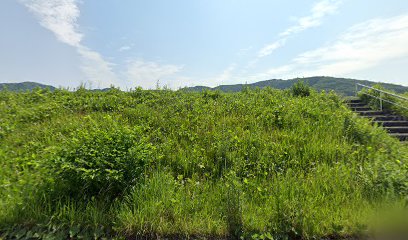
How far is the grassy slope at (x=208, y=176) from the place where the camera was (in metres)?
3.79

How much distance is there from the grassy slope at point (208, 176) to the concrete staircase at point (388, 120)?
7.37 feet

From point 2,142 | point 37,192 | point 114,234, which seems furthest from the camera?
point 2,142

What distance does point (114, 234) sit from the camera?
367cm

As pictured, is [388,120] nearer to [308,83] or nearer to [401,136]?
[401,136]

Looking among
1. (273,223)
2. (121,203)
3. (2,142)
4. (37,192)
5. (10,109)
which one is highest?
(10,109)

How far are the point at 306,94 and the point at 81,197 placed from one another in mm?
12361

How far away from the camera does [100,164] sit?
4.05 metres

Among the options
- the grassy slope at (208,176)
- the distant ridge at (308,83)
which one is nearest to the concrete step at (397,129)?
the grassy slope at (208,176)

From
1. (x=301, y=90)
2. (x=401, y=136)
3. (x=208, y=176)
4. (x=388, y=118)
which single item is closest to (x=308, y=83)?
(x=301, y=90)

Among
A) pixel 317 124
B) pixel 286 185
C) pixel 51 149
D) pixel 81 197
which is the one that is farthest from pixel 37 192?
pixel 317 124

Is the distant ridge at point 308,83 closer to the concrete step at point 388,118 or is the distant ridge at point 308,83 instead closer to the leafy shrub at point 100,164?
the concrete step at point 388,118

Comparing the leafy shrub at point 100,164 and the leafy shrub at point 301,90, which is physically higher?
the leafy shrub at point 301,90

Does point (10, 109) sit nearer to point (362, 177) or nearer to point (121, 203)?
point (121, 203)

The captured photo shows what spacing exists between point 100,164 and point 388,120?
11.8m
